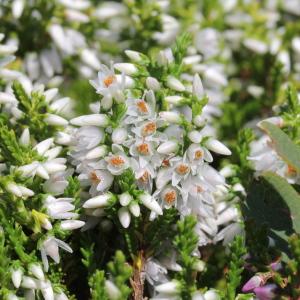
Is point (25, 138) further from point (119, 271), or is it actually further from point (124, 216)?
point (119, 271)

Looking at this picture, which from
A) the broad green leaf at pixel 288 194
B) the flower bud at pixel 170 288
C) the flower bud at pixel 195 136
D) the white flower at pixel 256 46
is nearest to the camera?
the flower bud at pixel 170 288

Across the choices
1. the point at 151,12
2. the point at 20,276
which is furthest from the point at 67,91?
the point at 20,276

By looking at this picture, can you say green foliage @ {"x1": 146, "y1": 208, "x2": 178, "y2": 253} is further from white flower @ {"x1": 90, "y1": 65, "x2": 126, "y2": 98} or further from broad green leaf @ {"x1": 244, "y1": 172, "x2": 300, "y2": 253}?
white flower @ {"x1": 90, "y1": 65, "x2": 126, "y2": 98}

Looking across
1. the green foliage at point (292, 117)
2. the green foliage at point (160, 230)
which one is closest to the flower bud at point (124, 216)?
the green foliage at point (160, 230)

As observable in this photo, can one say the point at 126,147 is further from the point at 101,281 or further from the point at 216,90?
the point at 216,90

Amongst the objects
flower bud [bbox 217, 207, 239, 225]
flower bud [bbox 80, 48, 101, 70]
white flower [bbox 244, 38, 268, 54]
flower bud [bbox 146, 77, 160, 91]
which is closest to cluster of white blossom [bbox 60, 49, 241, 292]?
flower bud [bbox 146, 77, 160, 91]

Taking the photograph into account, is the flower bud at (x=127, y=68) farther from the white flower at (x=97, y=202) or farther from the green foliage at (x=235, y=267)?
the green foliage at (x=235, y=267)
